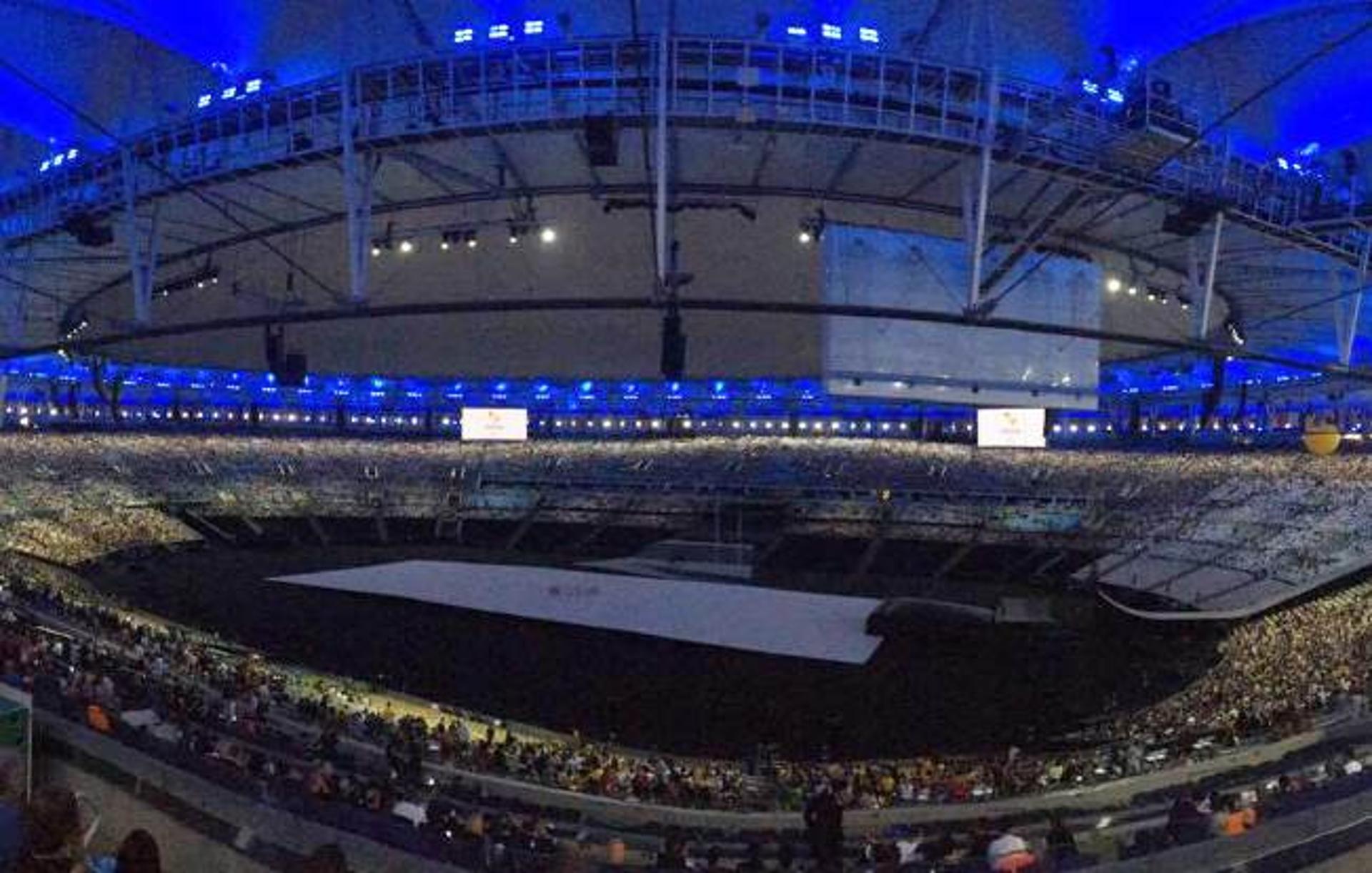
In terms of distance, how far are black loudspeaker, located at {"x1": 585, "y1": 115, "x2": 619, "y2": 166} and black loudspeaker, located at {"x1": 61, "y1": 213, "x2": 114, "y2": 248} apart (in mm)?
11537

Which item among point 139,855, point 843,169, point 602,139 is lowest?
point 139,855

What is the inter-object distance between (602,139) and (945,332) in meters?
13.0

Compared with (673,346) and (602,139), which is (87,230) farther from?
(673,346)

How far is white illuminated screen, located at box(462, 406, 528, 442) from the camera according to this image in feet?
137

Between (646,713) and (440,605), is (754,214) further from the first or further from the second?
(440,605)

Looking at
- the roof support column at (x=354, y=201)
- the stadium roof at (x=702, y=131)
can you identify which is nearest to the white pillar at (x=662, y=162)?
the stadium roof at (x=702, y=131)

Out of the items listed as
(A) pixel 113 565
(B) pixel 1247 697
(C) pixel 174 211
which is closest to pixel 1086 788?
(B) pixel 1247 697

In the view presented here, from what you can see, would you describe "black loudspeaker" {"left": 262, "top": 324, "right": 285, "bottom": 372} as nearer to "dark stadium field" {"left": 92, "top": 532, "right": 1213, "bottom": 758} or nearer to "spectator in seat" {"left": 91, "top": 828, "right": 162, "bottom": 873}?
"dark stadium field" {"left": 92, "top": 532, "right": 1213, "bottom": 758}

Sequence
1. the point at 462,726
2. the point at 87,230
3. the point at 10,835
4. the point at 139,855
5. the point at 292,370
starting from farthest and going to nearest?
the point at 292,370
the point at 87,230
the point at 462,726
the point at 10,835
the point at 139,855

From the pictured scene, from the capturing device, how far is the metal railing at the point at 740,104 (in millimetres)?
16234

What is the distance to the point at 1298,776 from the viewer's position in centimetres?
1027

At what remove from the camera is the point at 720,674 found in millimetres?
22578

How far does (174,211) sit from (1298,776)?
78.8ft

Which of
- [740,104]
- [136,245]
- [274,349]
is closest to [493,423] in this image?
[274,349]
